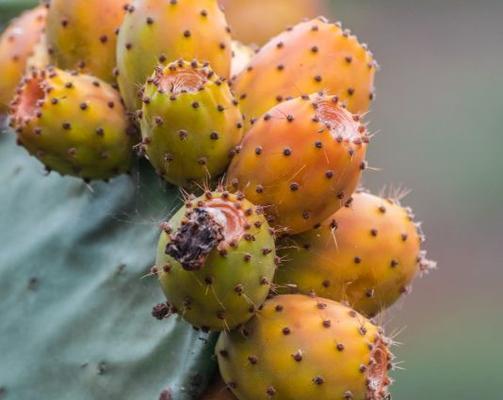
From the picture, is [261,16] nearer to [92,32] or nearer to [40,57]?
[40,57]

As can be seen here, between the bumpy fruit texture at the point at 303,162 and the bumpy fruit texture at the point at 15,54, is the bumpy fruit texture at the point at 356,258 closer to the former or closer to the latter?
the bumpy fruit texture at the point at 303,162

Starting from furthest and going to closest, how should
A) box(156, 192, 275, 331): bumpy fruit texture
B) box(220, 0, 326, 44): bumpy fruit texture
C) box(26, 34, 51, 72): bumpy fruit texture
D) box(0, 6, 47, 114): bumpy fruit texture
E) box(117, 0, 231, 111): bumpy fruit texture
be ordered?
box(220, 0, 326, 44): bumpy fruit texture
box(0, 6, 47, 114): bumpy fruit texture
box(26, 34, 51, 72): bumpy fruit texture
box(117, 0, 231, 111): bumpy fruit texture
box(156, 192, 275, 331): bumpy fruit texture

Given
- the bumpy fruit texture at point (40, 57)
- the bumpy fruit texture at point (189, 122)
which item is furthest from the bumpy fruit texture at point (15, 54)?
the bumpy fruit texture at point (189, 122)

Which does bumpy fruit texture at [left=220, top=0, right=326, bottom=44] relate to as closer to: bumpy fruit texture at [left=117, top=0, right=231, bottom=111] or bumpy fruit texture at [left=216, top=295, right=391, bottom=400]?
bumpy fruit texture at [left=117, top=0, right=231, bottom=111]

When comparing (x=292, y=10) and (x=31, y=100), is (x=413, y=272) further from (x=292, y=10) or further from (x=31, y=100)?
(x=292, y=10)

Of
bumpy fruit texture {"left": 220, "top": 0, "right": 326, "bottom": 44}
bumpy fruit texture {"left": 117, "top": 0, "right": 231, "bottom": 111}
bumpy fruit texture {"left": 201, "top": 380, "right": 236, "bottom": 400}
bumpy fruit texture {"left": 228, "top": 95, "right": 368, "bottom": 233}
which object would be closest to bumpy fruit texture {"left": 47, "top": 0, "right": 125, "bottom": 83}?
bumpy fruit texture {"left": 117, "top": 0, "right": 231, "bottom": 111}
